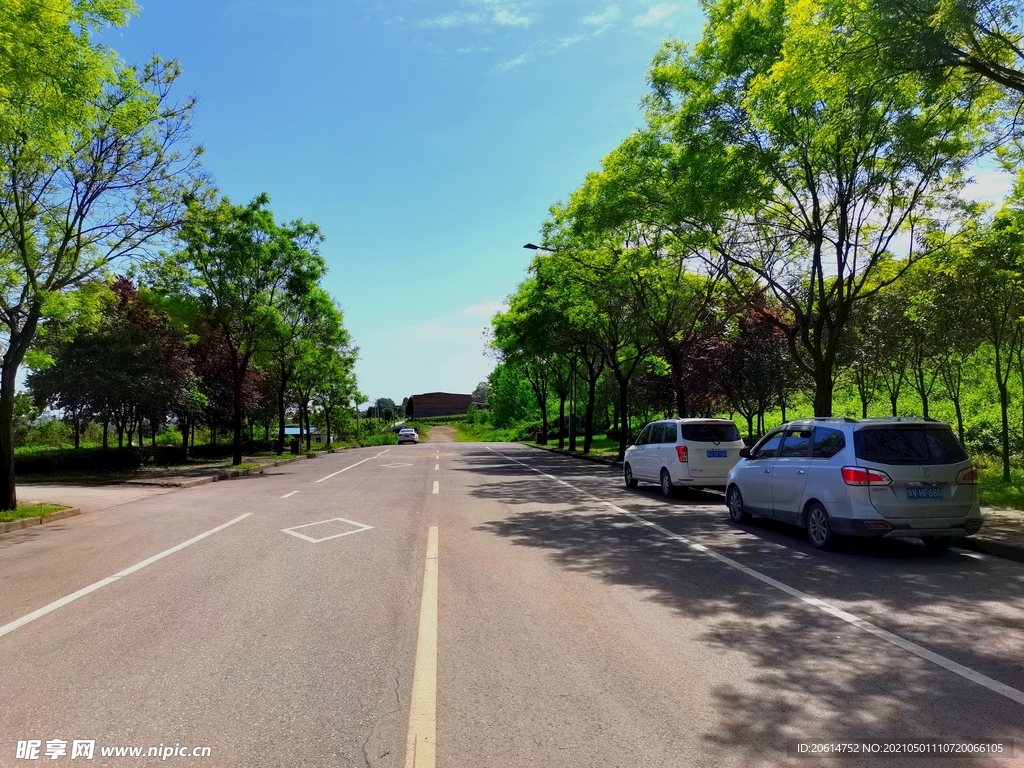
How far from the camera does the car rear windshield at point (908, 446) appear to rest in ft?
27.7

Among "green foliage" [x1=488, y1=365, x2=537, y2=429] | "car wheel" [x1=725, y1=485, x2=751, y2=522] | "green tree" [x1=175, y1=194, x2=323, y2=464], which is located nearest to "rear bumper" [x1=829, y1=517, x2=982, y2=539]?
"car wheel" [x1=725, y1=485, x2=751, y2=522]

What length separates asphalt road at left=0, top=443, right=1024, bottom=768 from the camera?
369 centimetres

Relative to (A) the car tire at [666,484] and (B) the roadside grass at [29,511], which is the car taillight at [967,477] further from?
(B) the roadside grass at [29,511]

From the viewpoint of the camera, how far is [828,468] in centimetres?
891

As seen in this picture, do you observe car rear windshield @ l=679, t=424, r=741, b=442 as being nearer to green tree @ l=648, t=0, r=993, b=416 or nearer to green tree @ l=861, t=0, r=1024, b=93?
green tree @ l=648, t=0, r=993, b=416

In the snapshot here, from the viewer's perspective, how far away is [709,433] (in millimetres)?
15031

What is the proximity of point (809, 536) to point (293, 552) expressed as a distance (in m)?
6.94

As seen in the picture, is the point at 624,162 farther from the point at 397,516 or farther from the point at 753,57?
the point at 397,516

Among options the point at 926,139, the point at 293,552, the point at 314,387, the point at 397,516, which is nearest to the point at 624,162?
the point at 926,139

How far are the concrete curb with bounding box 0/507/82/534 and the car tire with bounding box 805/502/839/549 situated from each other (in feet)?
43.4

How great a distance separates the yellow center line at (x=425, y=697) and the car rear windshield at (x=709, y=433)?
9.51 metres

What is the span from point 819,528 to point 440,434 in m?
88.0

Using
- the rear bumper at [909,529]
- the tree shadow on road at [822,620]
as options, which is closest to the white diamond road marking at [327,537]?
the tree shadow on road at [822,620]

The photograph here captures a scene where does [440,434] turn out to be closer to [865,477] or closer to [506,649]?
[865,477]
